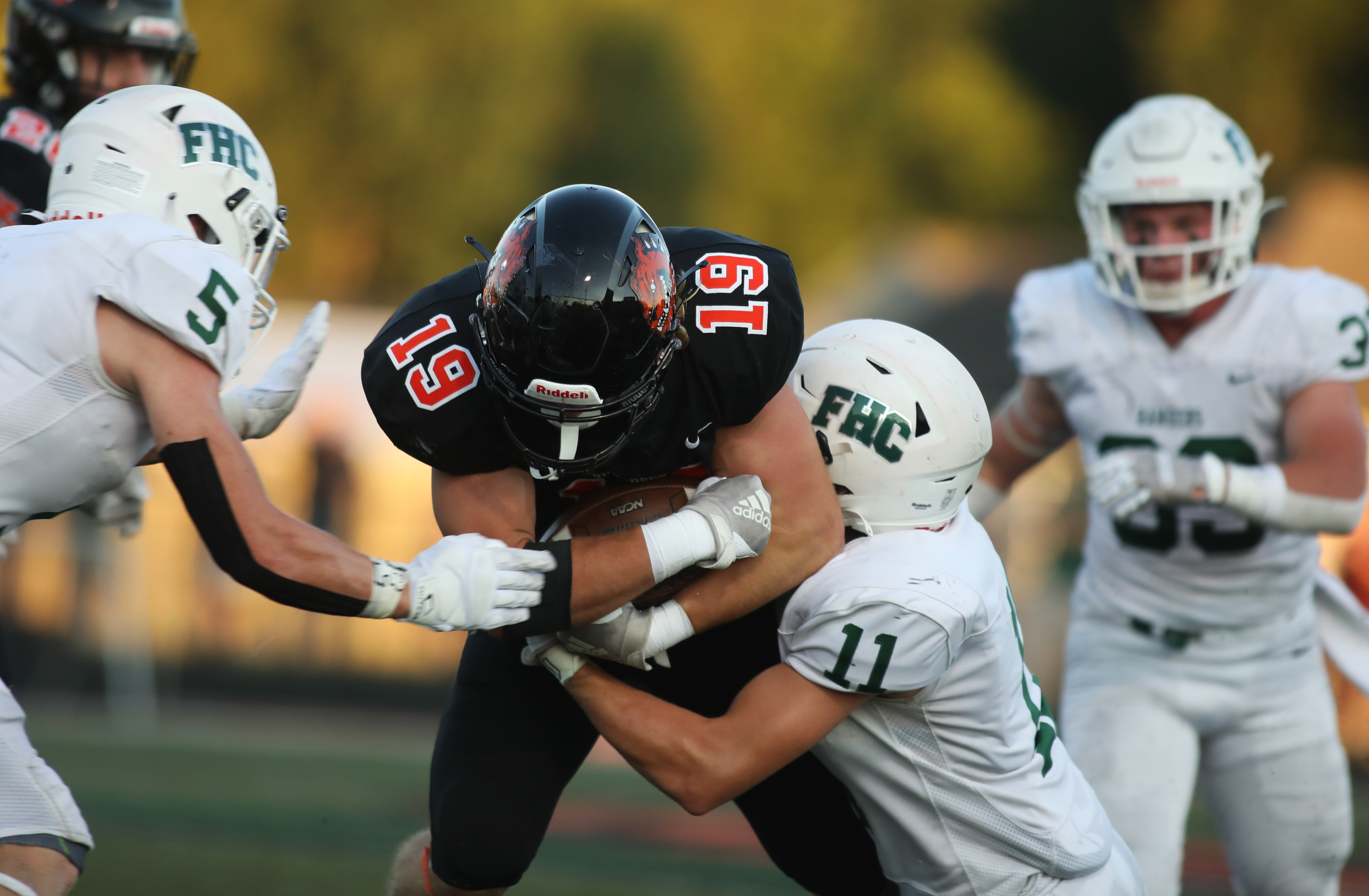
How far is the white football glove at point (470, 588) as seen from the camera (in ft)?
8.63

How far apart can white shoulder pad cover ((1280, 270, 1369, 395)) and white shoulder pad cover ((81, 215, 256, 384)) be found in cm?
279

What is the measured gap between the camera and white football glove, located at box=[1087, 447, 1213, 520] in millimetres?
3816

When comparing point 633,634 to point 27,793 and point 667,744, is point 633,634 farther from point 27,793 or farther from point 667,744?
point 27,793

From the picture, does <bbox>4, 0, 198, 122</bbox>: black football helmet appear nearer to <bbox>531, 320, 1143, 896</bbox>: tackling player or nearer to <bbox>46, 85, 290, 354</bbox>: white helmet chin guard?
<bbox>46, 85, 290, 354</bbox>: white helmet chin guard

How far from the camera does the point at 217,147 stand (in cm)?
309

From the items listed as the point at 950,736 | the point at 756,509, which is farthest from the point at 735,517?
the point at 950,736

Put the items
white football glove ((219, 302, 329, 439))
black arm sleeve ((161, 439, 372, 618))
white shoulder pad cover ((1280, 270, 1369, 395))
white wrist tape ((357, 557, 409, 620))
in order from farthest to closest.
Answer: white shoulder pad cover ((1280, 270, 1369, 395))
white football glove ((219, 302, 329, 439))
white wrist tape ((357, 557, 409, 620))
black arm sleeve ((161, 439, 372, 618))

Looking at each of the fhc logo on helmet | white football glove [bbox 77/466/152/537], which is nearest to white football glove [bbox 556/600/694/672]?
the fhc logo on helmet

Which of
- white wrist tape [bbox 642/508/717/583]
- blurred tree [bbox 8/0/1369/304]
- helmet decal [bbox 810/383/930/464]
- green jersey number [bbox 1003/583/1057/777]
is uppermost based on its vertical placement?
helmet decal [bbox 810/383/930/464]

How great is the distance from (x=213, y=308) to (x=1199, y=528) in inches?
108

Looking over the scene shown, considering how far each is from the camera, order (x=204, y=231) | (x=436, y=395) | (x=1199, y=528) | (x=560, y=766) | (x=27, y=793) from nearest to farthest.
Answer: (x=27, y=793), (x=436, y=395), (x=204, y=231), (x=560, y=766), (x=1199, y=528)

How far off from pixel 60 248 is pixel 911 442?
63.6 inches

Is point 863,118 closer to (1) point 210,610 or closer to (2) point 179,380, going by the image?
(1) point 210,610

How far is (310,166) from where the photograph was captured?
17000mm
